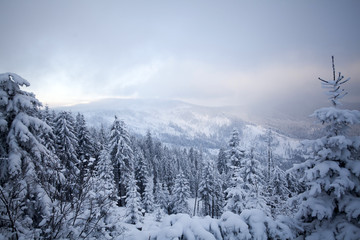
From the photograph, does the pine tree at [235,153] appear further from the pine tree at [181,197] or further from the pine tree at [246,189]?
the pine tree at [181,197]

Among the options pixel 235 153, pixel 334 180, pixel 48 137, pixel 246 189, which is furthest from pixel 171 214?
pixel 48 137

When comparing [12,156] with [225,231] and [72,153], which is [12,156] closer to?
[225,231]

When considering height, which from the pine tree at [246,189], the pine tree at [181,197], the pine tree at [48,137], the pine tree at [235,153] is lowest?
the pine tree at [181,197]

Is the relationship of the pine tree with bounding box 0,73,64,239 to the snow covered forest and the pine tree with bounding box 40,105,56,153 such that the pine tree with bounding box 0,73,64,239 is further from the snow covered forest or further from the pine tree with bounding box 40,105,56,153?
the pine tree with bounding box 40,105,56,153

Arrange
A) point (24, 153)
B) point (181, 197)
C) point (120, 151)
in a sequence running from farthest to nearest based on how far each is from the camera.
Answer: point (181, 197)
point (120, 151)
point (24, 153)

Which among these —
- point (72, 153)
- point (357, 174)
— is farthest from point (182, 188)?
point (357, 174)

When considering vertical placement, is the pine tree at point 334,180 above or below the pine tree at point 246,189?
above

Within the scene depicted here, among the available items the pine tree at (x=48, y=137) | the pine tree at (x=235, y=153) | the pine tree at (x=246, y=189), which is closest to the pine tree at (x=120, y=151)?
the pine tree at (x=48, y=137)

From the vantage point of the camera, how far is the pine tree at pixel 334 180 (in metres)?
4.48

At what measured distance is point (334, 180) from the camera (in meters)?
4.68

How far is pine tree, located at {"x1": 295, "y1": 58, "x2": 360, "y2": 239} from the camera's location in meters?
4.48

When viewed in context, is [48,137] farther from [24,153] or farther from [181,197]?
[181,197]

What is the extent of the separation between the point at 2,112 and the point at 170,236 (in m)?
9.27

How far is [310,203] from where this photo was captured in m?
4.95
